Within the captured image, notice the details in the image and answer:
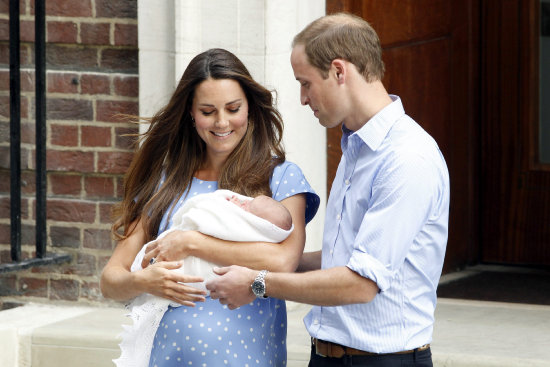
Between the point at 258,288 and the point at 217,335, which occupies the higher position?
the point at 258,288

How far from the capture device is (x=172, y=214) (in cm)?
313

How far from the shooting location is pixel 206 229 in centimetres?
292

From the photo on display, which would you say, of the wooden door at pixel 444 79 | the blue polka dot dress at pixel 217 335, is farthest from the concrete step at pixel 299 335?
the blue polka dot dress at pixel 217 335

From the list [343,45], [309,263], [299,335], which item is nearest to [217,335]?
[309,263]

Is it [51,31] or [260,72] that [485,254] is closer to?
[260,72]

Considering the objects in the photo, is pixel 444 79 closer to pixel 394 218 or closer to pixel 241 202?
pixel 241 202

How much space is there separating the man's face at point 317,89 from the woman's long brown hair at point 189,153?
1.68ft

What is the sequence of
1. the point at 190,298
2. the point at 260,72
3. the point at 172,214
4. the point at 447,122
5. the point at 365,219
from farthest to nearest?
the point at 447,122
the point at 260,72
the point at 172,214
the point at 190,298
the point at 365,219

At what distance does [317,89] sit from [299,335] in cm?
192

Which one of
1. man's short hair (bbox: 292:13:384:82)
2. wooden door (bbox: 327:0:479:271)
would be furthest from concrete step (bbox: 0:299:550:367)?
man's short hair (bbox: 292:13:384:82)

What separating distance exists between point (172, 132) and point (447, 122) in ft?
8.31

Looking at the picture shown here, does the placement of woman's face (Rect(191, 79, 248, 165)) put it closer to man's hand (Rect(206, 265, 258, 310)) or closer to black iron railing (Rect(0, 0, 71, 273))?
man's hand (Rect(206, 265, 258, 310))

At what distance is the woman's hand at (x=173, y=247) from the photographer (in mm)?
2895

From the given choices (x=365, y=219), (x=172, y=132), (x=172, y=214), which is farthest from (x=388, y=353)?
(x=172, y=132)
